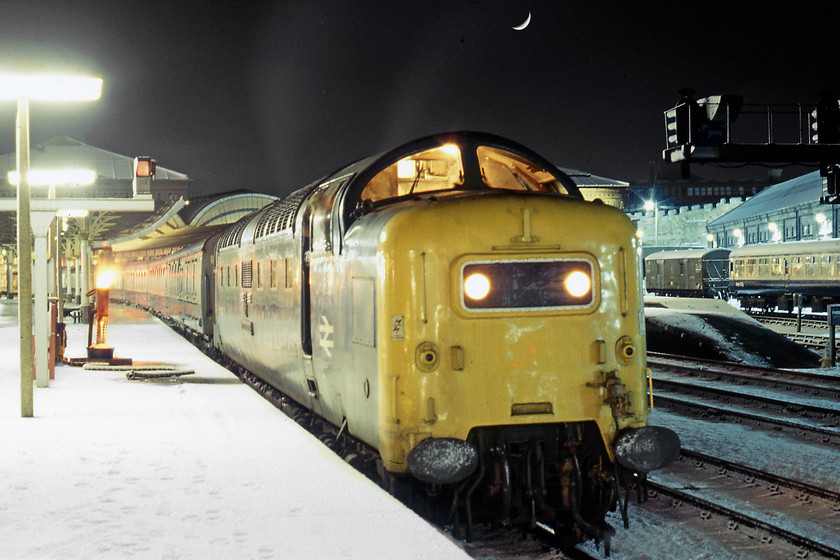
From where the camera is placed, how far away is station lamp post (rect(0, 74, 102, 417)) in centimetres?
1001

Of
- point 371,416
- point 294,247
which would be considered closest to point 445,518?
point 371,416

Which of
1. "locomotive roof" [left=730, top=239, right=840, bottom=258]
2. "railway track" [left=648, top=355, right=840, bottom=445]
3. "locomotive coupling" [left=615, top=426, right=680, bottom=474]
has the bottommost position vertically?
"railway track" [left=648, top=355, right=840, bottom=445]

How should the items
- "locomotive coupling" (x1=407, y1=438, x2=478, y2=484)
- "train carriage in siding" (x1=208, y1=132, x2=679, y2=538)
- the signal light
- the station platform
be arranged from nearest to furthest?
the station platform → "locomotive coupling" (x1=407, y1=438, x2=478, y2=484) → "train carriage in siding" (x1=208, y1=132, x2=679, y2=538) → the signal light

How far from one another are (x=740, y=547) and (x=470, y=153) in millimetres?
3850

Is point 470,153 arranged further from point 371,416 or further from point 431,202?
point 371,416

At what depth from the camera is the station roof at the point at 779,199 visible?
183 feet

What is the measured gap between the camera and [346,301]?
7316mm

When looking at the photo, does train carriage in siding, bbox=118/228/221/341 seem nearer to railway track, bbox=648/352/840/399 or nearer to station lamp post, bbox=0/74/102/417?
station lamp post, bbox=0/74/102/417

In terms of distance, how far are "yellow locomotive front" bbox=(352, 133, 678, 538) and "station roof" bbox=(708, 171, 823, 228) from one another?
5109cm

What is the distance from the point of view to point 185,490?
654 centimetres

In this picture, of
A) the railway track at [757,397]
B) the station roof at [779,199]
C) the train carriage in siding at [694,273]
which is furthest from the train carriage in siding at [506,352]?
the station roof at [779,199]

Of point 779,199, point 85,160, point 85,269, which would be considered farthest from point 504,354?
point 85,160

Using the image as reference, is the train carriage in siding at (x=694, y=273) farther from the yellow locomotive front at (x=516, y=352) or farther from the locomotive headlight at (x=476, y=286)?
the locomotive headlight at (x=476, y=286)

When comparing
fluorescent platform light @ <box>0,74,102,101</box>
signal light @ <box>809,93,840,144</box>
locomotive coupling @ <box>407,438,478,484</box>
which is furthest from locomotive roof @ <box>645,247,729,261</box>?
→ locomotive coupling @ <box>407,438,478,484</box>
